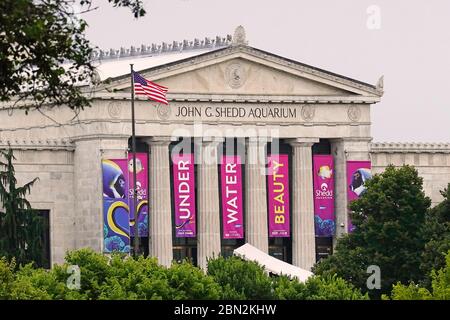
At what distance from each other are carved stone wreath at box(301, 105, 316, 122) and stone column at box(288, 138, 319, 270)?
1499 mm

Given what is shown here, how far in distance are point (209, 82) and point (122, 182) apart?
10.5m

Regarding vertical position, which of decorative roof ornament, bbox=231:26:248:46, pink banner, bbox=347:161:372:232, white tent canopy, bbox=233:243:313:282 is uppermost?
decorative roof ornament, bbox=231:26:248:46

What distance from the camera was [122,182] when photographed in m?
152

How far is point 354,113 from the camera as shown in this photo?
162750mm

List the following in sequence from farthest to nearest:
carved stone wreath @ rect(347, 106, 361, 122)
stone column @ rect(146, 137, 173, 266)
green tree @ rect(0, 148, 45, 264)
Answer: carved stone wreath @ rect(347, 106, 361, 122) → stone column @ rect(146, 137, 173, 266) → green tree @ rect(0, 148, 45, 264)

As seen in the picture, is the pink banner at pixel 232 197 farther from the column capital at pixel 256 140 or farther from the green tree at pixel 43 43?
the green tree at pixel 43 43

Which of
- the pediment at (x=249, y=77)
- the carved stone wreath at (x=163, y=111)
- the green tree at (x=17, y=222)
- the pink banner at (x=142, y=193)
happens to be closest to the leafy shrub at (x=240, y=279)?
the green tree at (x=17, y=222)

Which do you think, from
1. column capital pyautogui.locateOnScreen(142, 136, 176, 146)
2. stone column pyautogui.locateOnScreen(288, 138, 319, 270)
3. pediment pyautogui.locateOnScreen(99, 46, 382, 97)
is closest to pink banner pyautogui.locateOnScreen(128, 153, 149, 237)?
column capital pyautogui.locateOnScreen(142, 136, 176, 146)

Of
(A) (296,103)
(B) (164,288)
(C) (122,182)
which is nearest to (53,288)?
(B) (164,288)

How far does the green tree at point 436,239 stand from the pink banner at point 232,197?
24.1m

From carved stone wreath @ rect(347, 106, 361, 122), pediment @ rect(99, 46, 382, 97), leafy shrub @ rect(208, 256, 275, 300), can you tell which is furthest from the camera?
carved stone wreath @ rect(347, 106, 361, 122)

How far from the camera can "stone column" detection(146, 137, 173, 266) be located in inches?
6120

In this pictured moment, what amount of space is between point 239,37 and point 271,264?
963 inches

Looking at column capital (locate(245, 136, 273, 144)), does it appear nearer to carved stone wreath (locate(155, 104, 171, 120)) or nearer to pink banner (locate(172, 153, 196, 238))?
pink banner (locate(172, 153, 196, 238))
